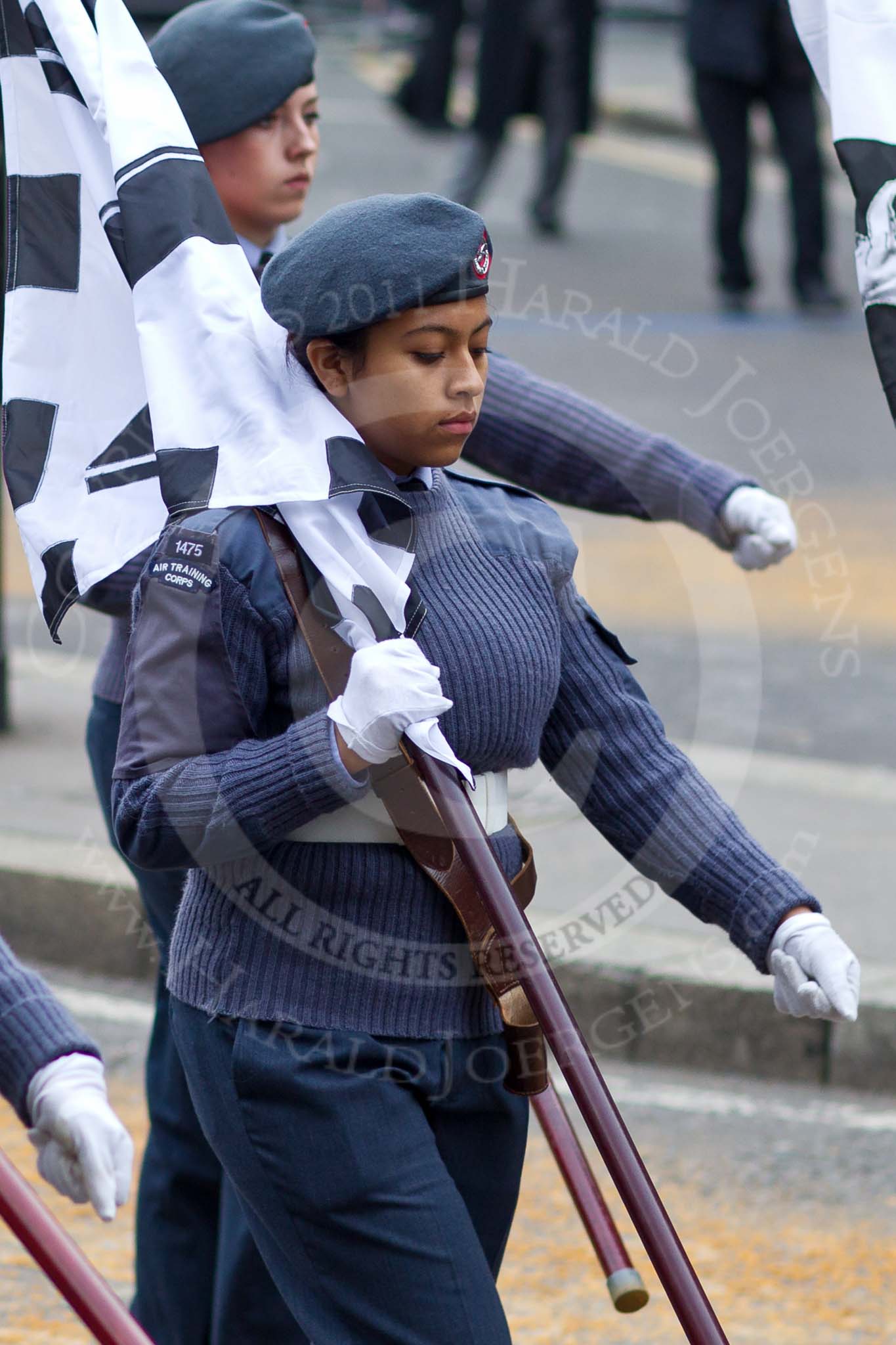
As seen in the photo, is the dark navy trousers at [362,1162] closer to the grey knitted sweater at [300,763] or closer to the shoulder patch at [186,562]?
the grey knitted sweater at [300,763]

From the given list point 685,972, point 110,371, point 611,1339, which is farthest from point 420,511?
point 685,972

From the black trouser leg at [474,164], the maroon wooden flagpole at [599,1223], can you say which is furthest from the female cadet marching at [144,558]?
A: the black trouser leg at [474,164]

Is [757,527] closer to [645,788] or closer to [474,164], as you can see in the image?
[645,788]

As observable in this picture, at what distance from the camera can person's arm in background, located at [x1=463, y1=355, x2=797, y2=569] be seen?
348 cm

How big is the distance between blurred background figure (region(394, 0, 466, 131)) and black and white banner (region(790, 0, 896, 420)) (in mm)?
12940

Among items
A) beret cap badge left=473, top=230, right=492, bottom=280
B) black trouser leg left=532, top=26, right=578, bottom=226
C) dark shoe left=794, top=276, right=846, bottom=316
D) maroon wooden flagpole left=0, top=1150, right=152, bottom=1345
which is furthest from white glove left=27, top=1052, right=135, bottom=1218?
black trouser leg left=532, top=26, right=578, bottom=226

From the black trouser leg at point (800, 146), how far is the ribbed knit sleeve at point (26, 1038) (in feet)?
33.1

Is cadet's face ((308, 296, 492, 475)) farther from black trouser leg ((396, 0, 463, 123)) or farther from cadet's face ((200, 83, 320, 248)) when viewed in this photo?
black trouser leg ((396, 0, 463, 123))

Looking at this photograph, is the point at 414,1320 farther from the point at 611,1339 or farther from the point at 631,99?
the point at 631,99

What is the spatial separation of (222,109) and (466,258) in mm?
1122

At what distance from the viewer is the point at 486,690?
2449mm

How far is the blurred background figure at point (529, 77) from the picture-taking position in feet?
42.3

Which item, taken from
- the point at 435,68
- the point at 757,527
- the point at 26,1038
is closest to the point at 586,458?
the point at 757,527

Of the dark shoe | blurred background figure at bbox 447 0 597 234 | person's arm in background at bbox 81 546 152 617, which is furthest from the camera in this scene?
blurred background figure at bbox 447 0 597 234
